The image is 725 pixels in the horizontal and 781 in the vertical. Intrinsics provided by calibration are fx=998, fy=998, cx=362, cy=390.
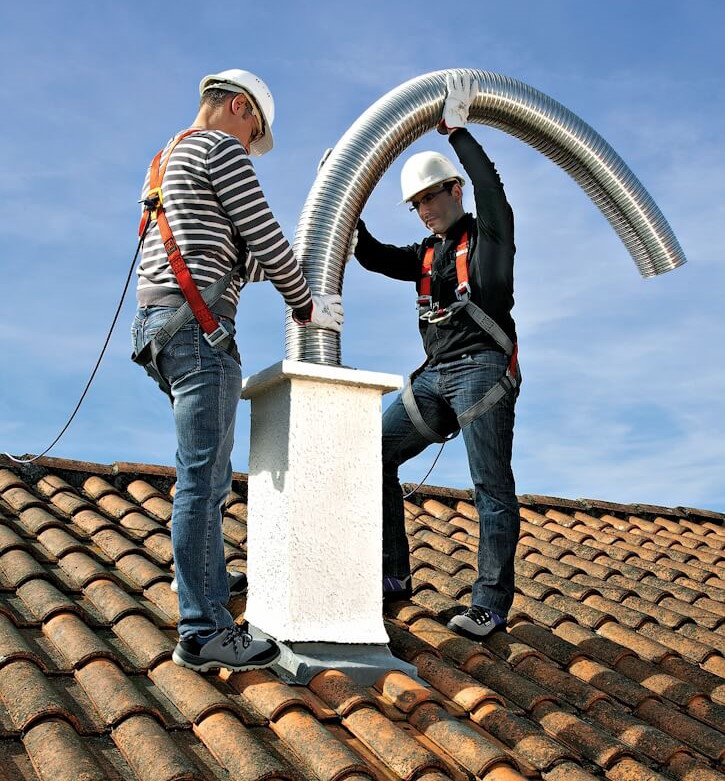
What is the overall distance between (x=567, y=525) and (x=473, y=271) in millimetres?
3737

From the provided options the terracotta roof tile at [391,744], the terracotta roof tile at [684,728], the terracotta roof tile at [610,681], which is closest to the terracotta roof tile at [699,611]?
the terracotta roof tile at [610,681]

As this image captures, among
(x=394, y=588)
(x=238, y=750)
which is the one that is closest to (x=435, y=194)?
(x=394, y=588)

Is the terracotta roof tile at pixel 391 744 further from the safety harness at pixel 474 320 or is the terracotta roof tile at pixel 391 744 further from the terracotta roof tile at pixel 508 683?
the safety harness at pixel 474 320

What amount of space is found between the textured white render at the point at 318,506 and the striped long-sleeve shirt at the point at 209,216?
1.63 ft

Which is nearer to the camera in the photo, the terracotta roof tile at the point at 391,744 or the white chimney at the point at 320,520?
the terracotta roof tile at the point at 391,744

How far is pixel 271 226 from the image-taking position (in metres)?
3.51

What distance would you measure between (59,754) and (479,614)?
219cm

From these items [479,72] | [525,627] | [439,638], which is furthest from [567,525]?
[479,72]

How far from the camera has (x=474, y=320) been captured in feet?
14.3

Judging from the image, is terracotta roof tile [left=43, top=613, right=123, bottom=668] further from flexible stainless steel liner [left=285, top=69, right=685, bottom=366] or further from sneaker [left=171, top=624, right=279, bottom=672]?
flexible stainless steel liner [left=285, top=69, right=685, bottom=366]

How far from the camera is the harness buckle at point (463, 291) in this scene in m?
4.38

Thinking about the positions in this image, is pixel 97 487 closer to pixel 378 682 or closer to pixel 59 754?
pixel 378 682

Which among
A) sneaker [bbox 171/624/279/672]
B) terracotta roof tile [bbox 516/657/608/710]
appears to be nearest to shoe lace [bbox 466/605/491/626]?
terracotta roof tile [bbox 516/657/608/710]

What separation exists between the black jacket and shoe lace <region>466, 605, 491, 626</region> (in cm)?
113
